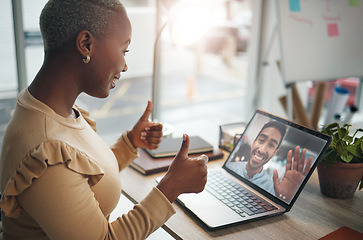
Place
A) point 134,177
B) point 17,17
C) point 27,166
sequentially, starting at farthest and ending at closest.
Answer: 1. point 17,17
2. point 134,177
3. point 27,166

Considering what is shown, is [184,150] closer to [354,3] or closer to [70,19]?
[70,19]

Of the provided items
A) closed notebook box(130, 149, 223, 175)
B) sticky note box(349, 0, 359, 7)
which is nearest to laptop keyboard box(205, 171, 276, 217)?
closed notebook box(130, 149, 223, 175)

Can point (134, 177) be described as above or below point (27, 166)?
below

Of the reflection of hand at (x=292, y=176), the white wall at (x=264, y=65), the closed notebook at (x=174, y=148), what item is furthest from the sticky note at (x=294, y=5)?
the reflection of hand at (x=292, y=176)

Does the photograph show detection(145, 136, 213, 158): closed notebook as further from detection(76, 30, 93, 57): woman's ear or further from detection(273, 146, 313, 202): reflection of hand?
detection(76, 30, 93, 57): woman's ear

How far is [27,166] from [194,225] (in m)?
0.43

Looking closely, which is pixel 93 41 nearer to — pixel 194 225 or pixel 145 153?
pixel 194 225

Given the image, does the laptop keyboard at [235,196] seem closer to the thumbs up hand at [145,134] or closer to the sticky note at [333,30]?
the thumbs up hand at [145,134]

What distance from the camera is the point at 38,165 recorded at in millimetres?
709

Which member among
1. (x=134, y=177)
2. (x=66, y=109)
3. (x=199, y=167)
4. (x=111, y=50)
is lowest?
(x=134, y=177)

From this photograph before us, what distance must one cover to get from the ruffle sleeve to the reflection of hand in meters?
0.53

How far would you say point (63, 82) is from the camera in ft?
2.60

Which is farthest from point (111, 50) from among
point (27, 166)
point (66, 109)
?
point (27, 166)

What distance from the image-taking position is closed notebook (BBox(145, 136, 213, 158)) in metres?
1.30
